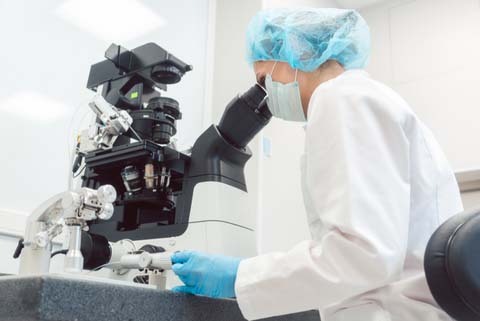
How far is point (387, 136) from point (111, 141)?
2.42 ft

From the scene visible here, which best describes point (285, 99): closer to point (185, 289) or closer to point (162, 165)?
point (162, 165)

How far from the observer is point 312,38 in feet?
3.95

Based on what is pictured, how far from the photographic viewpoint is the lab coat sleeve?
798mm

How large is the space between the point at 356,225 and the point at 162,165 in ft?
2.07

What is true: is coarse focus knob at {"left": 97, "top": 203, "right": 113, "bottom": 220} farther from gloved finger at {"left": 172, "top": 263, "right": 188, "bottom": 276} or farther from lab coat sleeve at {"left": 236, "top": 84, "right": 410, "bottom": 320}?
lab coat sleeve at {"left": 236, "top": 84, "right": 410, "bottom": 320}

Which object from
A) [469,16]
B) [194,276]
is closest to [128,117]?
[194,276]

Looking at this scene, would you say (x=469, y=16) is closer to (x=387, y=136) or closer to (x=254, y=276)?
(x=387, y=136)

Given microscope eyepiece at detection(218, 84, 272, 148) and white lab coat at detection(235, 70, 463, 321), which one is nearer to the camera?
white lab coat at detection(235, 70, 463, 321)

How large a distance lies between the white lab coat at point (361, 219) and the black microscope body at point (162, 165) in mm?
404

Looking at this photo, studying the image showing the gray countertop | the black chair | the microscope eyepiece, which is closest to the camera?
the gray countertop

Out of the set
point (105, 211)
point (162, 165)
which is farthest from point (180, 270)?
point (162, 165)

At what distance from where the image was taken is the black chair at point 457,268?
0.74m

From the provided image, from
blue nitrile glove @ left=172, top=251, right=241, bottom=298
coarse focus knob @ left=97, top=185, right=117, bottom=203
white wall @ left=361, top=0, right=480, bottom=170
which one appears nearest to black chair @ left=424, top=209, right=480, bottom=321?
blue nitrile glove @ left=172, top=251, right=241, bottom=298

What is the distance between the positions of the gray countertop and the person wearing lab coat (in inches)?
3.7
